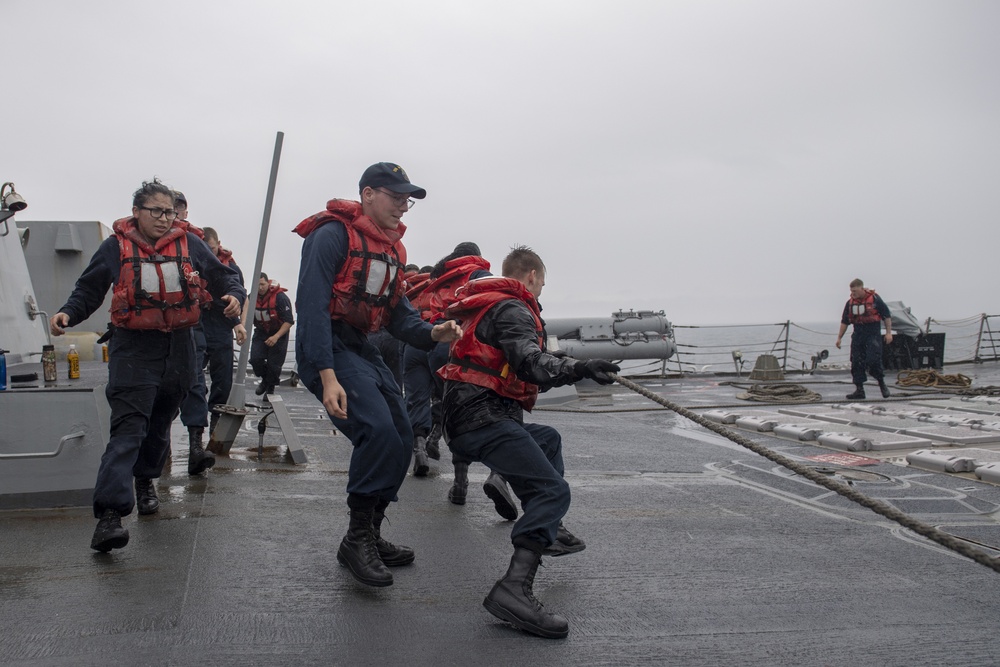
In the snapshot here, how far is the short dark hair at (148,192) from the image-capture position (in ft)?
14.4

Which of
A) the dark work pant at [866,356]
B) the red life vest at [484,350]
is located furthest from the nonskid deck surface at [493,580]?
the dark work pant at [866,356]

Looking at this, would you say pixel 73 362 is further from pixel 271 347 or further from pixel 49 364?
pixel 49 364

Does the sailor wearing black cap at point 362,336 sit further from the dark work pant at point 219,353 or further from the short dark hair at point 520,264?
the dark work pant at point 219,353

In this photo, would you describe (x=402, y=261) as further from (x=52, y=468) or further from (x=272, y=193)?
(x=272, y=193)

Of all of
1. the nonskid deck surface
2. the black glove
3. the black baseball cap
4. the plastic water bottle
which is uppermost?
the black baseball cap

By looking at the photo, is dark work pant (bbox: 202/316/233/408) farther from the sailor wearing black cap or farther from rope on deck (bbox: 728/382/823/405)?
rope on deck (bbox: 728/382/823/405)

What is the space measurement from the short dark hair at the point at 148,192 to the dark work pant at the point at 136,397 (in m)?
0.70

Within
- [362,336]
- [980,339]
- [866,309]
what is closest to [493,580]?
[362,336]

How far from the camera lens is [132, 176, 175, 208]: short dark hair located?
4.40m

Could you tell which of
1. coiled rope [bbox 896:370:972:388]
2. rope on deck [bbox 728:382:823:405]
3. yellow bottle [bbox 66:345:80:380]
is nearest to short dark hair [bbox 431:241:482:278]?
yellow bottle [bbox 66:345:80:380]

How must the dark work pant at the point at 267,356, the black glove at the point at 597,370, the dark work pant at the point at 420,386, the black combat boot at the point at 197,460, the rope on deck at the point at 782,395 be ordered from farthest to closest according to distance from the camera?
the rope on deck at the point at 782,395, the dark work pant at the point at 267,356, the dark work pant at the point at 420,386, the black combat boot at the point at 197,460, the black glove at the point at 597,370

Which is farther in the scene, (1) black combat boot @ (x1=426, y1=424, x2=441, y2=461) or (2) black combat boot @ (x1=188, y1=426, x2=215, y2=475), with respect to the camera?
(1) black combat boot @ (x1=426, y1=424, x2=441, y2=461)

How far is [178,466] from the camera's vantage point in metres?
6.38

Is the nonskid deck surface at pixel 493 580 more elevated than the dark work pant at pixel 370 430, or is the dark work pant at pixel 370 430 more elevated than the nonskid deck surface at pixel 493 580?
the dark work pant at pixel 370 430
